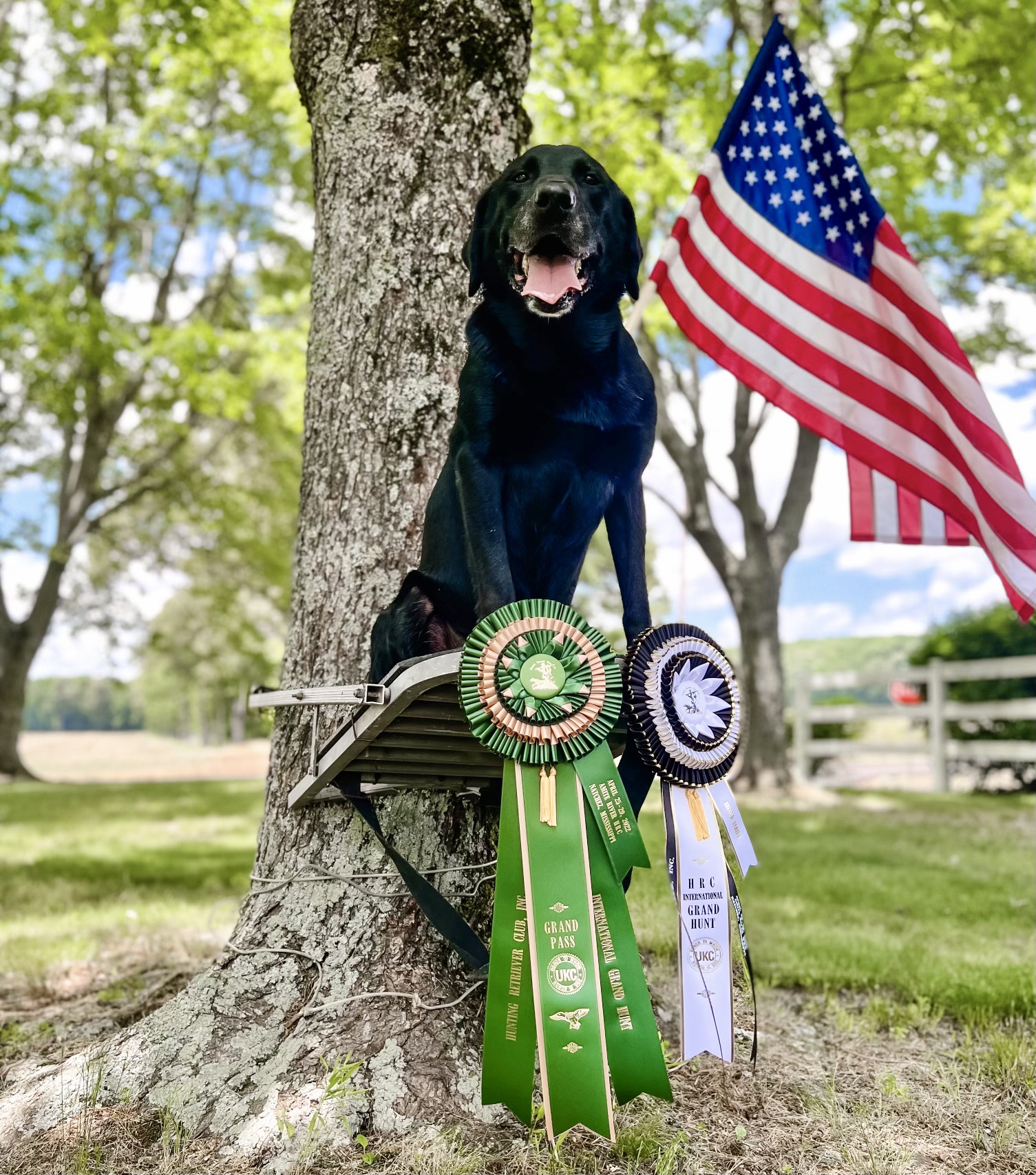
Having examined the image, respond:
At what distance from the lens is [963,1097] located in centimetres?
251

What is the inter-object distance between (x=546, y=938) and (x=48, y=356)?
12.9 meters

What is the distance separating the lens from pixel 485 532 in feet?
6.27

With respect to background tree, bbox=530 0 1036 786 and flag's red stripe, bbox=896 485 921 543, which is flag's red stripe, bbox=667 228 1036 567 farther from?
background tree, bbox=530 0 1036 786

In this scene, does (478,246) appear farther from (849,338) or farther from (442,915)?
(442,915)

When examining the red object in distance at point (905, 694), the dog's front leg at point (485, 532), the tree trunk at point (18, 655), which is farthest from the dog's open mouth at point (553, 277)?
the red object in distance at point (905, 694)

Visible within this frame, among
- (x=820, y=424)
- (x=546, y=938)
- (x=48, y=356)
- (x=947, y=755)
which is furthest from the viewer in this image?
(x=947, y=755)

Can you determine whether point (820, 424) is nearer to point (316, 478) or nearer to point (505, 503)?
point (505, 503)

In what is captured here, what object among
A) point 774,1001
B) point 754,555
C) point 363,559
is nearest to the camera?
point 363,559

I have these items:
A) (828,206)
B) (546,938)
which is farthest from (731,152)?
(546,938)

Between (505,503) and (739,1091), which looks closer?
(505,503)

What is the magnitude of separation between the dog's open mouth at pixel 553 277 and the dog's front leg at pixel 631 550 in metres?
0.44

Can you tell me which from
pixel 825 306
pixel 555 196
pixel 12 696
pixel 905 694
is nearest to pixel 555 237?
pixel 555 196

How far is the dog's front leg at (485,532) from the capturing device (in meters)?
1.89

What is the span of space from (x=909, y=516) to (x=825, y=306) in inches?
27.9
